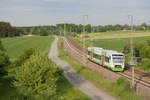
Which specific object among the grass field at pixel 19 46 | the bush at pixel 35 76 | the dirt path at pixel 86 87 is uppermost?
the bush at pixel 35 76

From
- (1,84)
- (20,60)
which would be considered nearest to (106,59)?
(20,60)

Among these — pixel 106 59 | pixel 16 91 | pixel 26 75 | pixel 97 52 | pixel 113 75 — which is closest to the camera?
pixel 26 75

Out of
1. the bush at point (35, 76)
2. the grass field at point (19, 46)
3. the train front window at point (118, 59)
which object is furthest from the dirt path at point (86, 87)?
the grass field at point (19, 46)

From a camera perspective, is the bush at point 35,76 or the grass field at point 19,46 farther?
the grass field at point 19,46

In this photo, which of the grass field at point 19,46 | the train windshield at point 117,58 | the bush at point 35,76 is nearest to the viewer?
the bush at point 35,76

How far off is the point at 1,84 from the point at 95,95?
652 inches

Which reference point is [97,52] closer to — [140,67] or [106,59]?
[106,59]

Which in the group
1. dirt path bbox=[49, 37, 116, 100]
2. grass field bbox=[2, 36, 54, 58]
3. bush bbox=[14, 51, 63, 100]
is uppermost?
bush bbox=[14, 51, 63, 100]

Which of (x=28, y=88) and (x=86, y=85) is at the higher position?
(x=28, y=88)

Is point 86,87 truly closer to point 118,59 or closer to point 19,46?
point 118,59

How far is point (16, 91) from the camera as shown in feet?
97.0

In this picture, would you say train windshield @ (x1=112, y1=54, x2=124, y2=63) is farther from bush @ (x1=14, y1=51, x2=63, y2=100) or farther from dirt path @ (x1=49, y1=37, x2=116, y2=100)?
bush @ (x1=14, y1=51, x2=63, y2=100)

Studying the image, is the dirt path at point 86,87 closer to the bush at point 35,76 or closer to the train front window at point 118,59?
the bush at point 35,76

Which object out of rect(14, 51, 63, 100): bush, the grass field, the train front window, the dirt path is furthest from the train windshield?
the grass field
